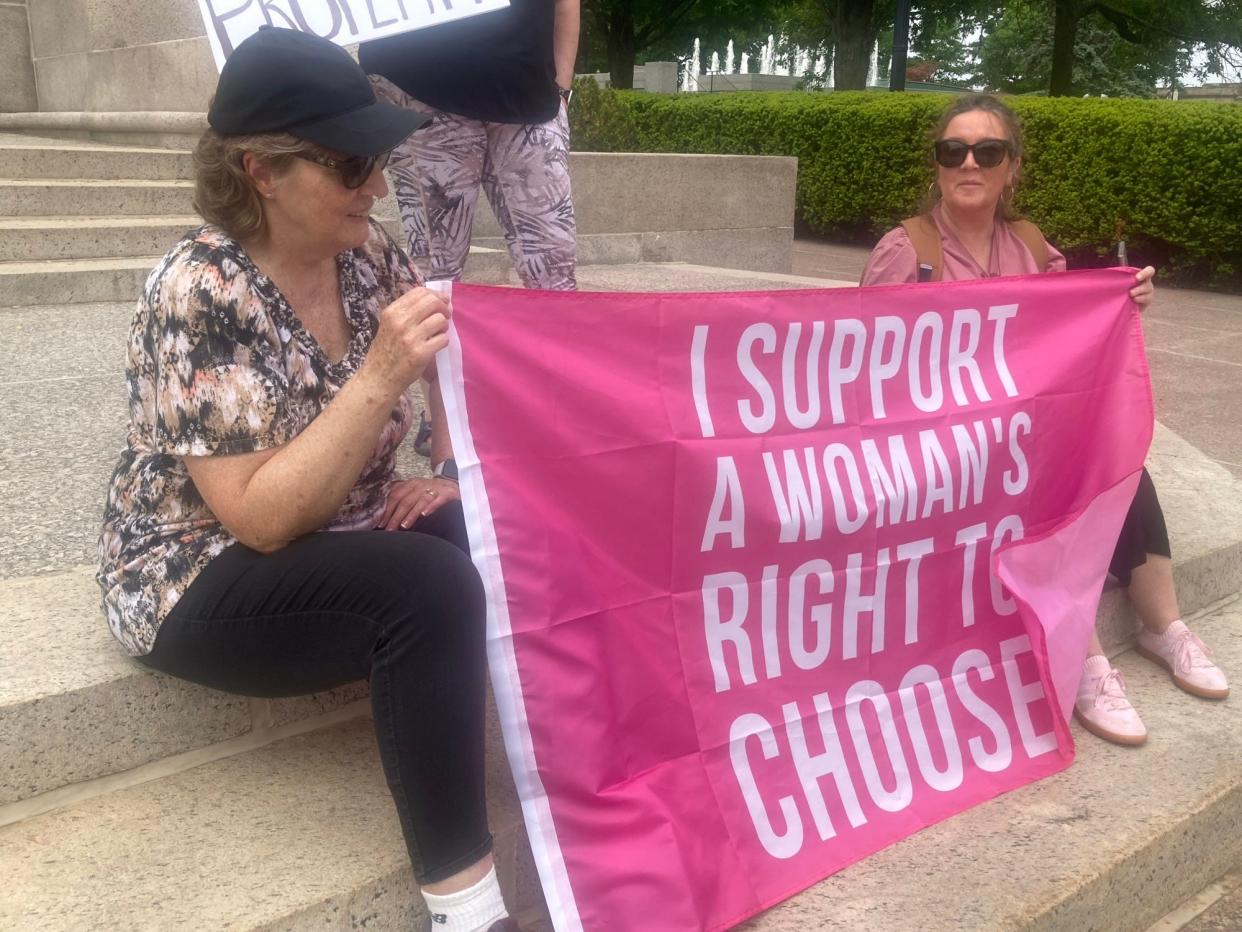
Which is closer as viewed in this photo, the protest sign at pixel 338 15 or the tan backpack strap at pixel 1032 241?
the protest sign at pixel 338 15

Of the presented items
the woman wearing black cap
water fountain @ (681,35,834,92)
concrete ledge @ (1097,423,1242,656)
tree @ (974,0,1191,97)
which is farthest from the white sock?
water fountain @ (681,35,834,92)

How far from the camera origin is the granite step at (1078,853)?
2.19 m

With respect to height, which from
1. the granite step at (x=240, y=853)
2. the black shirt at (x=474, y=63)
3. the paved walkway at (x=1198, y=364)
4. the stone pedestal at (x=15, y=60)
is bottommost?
the paved walkway at (x=1198, y=364)

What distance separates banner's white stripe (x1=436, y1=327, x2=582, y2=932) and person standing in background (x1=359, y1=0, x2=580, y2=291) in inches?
67.8

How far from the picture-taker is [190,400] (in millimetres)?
1907

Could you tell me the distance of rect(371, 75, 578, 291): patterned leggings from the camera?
3596 mm

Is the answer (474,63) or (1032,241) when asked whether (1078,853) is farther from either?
(474,63)

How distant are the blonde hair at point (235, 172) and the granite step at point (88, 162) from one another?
519cm

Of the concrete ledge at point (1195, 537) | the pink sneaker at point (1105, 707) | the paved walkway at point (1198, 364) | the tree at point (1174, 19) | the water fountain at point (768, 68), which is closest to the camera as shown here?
the pink sneaker at point (1105, 707)

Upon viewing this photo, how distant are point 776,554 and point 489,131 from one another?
6.07ft

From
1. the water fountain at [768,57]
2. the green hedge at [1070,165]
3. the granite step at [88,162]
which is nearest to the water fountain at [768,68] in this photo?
the water fountain at [768,57]

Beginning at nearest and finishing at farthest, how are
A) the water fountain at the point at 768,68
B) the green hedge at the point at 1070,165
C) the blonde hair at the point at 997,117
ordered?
the blonde hair at the point at 997,117, the green hedge at the point at 1070,165, the water fountain at the point at 768,68

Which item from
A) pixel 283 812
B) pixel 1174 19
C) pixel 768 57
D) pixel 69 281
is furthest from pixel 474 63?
pixel 768 57

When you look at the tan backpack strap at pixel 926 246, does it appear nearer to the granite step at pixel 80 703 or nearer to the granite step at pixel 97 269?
the granite step at pixel 80 703
